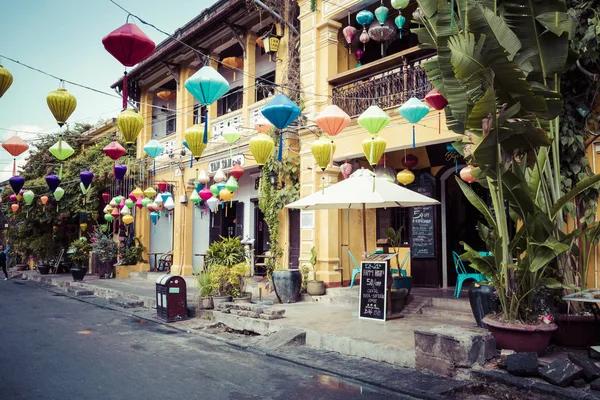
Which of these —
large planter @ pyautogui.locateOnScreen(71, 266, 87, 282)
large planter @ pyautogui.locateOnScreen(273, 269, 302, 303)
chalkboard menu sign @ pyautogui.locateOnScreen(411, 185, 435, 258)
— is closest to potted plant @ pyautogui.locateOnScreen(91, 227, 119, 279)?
large planter @ pyautogui.locateOnScreen(71, 266, 87, 282)

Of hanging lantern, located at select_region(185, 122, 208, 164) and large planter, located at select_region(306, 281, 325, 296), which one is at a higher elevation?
hanging lantern, located at select_region(185, 122, 208, 164)

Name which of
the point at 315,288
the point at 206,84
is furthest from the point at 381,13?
the point at 315,288

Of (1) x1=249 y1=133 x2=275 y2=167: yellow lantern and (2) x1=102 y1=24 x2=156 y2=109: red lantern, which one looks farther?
(1) x1=249 y1=133 x2=275 y2=167: yellow lantern

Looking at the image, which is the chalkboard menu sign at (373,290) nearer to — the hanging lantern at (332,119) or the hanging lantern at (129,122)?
the hanging lantern at (332,119)

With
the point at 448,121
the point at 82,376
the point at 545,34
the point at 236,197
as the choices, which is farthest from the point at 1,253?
the point at 545,34

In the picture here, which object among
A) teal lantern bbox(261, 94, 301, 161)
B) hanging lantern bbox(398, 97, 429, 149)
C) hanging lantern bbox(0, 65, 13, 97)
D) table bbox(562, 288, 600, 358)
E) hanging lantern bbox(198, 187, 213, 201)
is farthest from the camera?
hanging lantern bbox(198, 187, 213, 201)

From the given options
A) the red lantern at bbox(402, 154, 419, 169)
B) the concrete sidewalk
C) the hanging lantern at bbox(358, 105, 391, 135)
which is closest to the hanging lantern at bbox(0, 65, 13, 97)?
the concrete sidewalk

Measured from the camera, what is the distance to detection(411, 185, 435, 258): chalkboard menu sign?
1160 centimetres

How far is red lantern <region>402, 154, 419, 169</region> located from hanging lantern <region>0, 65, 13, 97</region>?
813cm

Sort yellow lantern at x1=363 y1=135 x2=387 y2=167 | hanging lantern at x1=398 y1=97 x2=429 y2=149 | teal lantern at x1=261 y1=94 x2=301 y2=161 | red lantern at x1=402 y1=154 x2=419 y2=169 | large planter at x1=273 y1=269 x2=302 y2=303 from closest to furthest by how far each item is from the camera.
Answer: teal lantern at x1=261 y1=94 x2=301 y2=161
hanging lantern at x1=398 y1=97 x2=429 y2=149
yellow lantern at x1=363 y1=135 x2=387 y2=167
large planter at x1=273 y1=269 x2=302 y2=303
red lantern at x1=402 y1=154 x2=419 y2=169

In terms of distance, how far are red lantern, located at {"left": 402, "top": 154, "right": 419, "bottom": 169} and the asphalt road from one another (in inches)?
243

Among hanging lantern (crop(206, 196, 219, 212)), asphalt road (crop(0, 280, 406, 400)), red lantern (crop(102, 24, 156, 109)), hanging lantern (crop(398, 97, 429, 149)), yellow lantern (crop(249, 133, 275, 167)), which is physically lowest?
asphalt road (crop(0, 280, 406, 400))

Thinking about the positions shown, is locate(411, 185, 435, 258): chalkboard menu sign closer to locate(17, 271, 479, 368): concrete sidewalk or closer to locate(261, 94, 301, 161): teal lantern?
locate(17, 271, 479, 368): concrete sidewalk

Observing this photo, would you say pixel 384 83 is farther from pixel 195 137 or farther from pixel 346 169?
pixel 195 137
